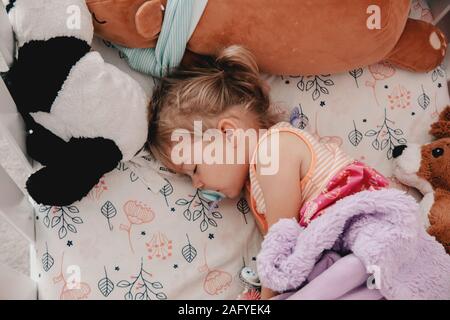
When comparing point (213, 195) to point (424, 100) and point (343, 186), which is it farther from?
point (424, 100)

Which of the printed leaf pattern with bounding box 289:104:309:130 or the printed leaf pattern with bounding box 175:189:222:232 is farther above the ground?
the printed leaf pattern with bounding box 289:104:309:130

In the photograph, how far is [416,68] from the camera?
113 cm

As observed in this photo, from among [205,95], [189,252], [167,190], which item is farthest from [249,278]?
[205,95]

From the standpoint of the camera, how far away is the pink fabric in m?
0.94

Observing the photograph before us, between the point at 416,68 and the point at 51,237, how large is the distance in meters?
0.82

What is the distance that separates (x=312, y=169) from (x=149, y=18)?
40 cm

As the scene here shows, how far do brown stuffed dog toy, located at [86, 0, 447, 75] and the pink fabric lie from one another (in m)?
0.22

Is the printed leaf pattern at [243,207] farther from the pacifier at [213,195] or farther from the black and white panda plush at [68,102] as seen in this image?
the black and white panda plush at [68,102]

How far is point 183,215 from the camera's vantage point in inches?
39.2

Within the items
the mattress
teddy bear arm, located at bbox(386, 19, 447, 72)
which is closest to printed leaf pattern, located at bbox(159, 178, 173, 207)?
the mattress

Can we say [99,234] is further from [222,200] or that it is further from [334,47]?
[334,47]

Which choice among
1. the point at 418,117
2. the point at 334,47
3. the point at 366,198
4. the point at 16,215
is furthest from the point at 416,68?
the point at 16,215

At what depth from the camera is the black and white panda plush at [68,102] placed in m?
0.83

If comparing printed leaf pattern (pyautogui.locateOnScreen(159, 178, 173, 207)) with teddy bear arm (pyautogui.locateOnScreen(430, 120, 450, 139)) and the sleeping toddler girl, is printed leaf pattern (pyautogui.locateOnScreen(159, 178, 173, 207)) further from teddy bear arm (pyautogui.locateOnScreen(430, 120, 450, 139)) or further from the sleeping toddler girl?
teddy bear arm (pyautogui.locateOnScreen(430, 120, 450, 139))
